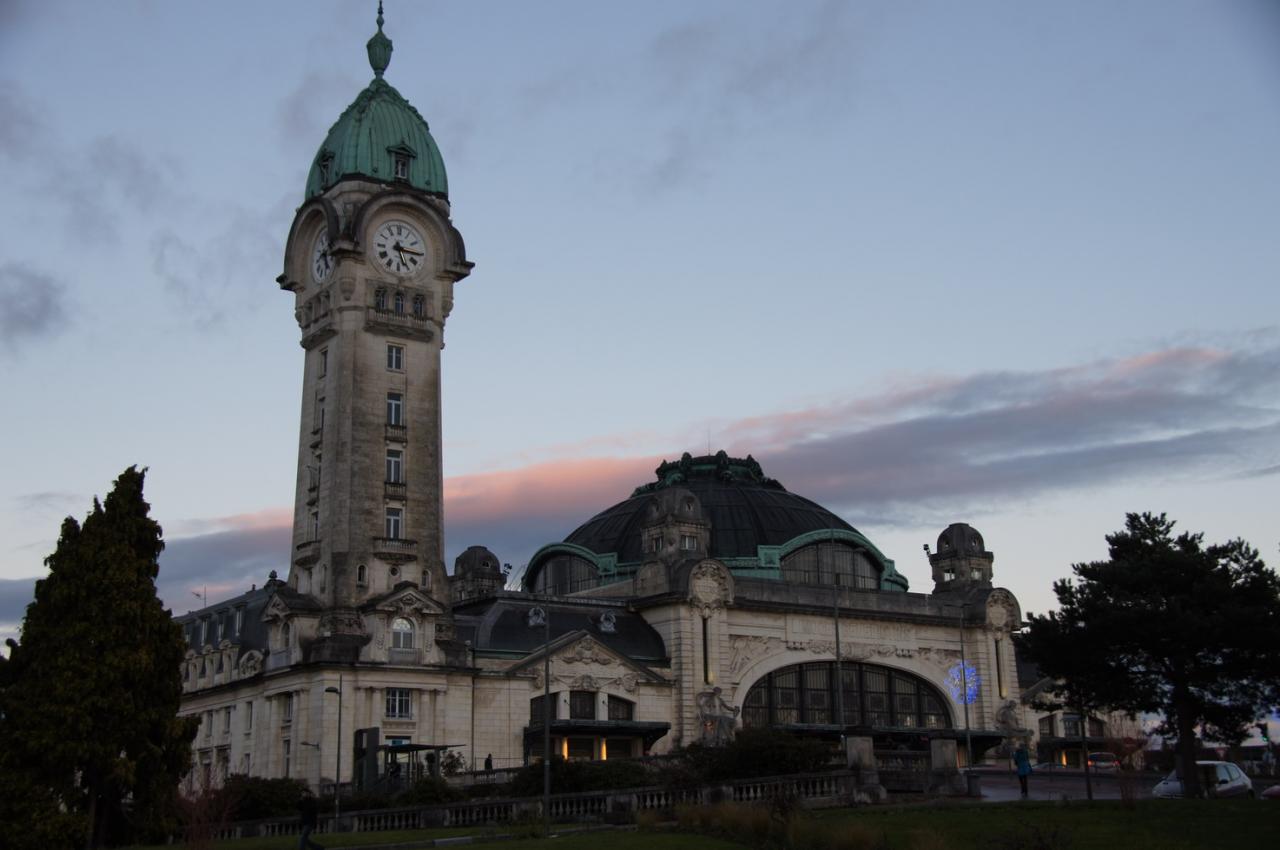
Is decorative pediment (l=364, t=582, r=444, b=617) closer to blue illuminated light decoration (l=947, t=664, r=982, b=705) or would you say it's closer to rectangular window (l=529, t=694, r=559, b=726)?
rectangular window (l=529, t=694, r=559, b=726)

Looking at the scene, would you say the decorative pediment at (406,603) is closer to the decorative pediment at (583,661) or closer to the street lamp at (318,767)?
the decorative pediment at (583,661)

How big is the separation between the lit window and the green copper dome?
1854 centimetres

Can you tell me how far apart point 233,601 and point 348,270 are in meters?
27.4

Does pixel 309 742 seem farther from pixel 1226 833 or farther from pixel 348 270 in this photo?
pixel 1226 833

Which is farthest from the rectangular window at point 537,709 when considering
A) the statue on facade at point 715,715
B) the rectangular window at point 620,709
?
the statue on facade at point 715,715

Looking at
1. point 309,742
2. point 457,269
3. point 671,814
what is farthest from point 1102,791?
point 457,269

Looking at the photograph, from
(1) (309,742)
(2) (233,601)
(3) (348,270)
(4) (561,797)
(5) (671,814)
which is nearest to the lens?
(5) (671,814)

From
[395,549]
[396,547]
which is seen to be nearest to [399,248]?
[396,547]

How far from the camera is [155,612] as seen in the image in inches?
2039

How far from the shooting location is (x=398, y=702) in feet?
250

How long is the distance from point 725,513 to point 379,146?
35.4 meters

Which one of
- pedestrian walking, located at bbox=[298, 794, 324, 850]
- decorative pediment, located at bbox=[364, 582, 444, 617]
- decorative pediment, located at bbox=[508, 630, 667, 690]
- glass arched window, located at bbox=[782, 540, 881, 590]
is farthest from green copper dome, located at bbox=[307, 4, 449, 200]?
Answer: pedestrian walking, located at bbox=[298, 794, 324, 850]

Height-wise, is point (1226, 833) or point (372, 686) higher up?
point (372, 686)

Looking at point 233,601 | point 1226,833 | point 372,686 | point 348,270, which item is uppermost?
point 348,270
